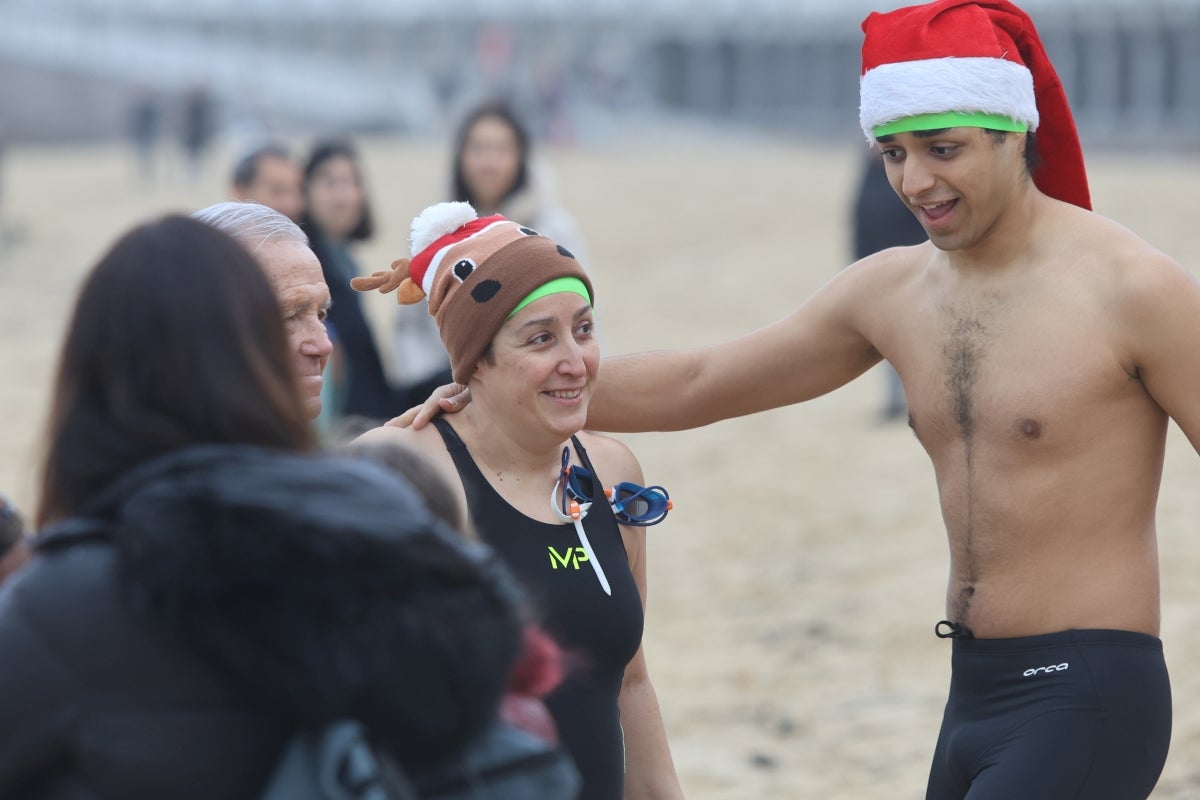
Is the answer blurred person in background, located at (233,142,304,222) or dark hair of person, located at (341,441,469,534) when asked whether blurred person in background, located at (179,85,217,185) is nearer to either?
blurred person in background, located at (233,142,304,222)

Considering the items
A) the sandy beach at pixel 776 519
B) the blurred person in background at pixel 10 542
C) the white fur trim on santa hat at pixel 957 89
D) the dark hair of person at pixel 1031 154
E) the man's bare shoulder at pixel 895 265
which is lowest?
the sandy beach at pixel 776 519

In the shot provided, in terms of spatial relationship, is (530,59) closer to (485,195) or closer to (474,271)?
(485,195)

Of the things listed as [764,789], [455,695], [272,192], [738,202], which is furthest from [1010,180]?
[738,202]

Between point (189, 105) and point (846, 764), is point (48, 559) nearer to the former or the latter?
point (846, 764)

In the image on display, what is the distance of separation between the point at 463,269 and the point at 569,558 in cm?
58

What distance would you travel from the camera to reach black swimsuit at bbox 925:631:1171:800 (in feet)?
9.68

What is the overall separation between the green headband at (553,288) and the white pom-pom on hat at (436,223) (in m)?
0.27

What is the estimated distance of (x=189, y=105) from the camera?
93.7ft

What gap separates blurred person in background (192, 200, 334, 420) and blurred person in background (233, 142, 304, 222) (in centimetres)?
311

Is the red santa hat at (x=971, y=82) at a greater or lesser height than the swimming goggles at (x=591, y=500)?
greater

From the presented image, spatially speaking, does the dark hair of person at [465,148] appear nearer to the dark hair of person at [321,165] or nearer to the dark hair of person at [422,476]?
the dark hair of person at [321,165]

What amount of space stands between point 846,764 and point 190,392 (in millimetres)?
4279

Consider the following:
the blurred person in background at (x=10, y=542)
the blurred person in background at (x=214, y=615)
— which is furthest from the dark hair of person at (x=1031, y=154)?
the blurred person in background at (x=10, y=542)

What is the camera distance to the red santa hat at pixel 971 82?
308 centimetres
